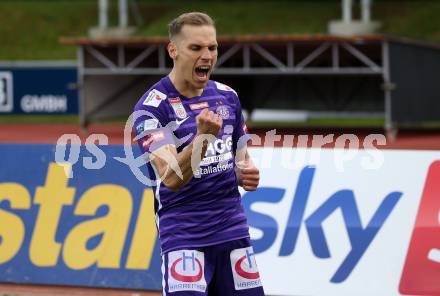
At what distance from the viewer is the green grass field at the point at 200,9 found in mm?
39625

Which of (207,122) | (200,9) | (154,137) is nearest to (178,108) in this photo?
(154,137)

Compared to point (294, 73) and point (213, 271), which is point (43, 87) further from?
point (213, 271)

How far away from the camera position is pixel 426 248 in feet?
27.8

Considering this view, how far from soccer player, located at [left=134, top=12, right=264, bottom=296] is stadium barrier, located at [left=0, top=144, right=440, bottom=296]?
3049 millimetres

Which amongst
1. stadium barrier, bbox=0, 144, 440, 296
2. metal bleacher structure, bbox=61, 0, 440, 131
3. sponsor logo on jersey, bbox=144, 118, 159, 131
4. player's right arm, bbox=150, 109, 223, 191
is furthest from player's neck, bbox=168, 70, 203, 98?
metal bleacher structure, bbox=61, 0, 440, 131

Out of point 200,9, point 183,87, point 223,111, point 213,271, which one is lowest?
point 213,271

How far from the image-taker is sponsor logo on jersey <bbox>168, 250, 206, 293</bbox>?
558 centimetres

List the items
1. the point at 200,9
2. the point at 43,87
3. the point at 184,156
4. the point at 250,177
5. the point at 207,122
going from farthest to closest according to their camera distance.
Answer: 1. the point at 200,9
2. the point at 43,87
3. the point at 250,177
4. the point at 184,156
5. the point at 207,122

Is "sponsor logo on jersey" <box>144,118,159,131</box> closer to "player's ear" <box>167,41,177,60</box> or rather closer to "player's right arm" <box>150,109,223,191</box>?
"player's right arm" <box>150,109,223,191</box>

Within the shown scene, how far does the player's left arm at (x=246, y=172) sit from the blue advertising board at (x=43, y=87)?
24.2m

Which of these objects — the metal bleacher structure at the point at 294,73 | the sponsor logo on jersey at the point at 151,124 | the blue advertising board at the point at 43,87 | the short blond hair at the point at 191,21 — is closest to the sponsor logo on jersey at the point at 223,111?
the sponsor logo on jersey at the point at 151,124

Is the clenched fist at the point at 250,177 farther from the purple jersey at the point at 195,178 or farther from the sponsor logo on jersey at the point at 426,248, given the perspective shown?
the sponsor logo on jersey at the point at 426,248

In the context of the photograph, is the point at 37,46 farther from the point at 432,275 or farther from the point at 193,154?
the point at 193,154

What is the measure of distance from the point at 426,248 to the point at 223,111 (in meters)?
3.43
